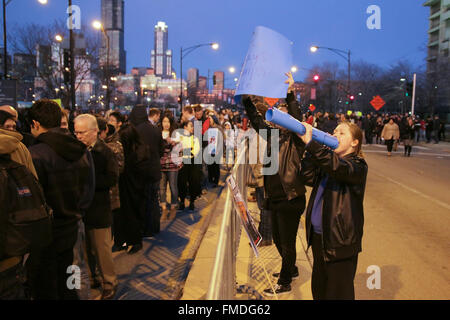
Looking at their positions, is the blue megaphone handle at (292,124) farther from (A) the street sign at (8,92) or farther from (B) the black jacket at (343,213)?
(A) the street sign at (8,92)

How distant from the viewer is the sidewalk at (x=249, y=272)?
4613mm

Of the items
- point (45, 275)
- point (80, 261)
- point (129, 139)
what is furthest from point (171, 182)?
point (45, 275)

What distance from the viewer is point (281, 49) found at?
3221mm

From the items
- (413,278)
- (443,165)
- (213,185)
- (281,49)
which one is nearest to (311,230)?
(281,49)

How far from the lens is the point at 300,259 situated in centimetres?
594

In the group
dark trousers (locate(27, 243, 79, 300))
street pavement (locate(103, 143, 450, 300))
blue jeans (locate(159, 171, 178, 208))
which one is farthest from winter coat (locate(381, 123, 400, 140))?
dark trousers (locate(27, 243, 79, 300))

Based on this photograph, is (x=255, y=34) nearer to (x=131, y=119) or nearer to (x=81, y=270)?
(x=81, y=270)

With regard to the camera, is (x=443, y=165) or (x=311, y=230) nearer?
(x=311, y=230)

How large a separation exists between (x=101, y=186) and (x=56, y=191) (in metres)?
1.06

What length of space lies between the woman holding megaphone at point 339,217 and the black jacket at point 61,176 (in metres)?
2.04

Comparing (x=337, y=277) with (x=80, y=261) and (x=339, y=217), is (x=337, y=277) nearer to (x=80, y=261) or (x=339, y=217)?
(x=339, y=217)
